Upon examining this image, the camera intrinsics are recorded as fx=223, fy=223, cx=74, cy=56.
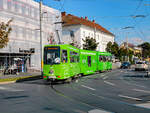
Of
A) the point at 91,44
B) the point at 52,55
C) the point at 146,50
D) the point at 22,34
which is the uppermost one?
the point at 146,50

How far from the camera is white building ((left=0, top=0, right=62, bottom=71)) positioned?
32.0 m

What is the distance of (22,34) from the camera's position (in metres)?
35.4

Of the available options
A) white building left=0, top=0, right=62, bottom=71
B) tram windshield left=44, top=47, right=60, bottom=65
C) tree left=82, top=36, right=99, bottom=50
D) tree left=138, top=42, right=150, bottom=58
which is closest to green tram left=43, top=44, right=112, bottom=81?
tram windshield left=44, top=47, right=60, bottom=65

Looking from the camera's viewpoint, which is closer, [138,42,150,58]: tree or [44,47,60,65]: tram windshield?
[44,47,60,65]: tram windshield

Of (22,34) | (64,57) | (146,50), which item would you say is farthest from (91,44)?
(146,50)

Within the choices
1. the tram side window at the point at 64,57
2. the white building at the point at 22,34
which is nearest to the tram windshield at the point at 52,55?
the tram side window at the point at 64,57

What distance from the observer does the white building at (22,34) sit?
105ft

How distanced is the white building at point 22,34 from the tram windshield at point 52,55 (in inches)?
546

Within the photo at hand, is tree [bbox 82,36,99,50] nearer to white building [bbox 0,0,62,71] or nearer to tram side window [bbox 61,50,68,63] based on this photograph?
white building [bbox 0,0,62,71]

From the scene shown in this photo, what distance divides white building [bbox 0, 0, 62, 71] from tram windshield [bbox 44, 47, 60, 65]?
13861 millimetres

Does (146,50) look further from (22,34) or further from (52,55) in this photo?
(52,55)

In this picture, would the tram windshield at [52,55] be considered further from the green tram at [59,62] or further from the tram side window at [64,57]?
the tram side window at [64,57]

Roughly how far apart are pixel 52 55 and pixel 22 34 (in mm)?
19216

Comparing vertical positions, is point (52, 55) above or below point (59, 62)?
above
